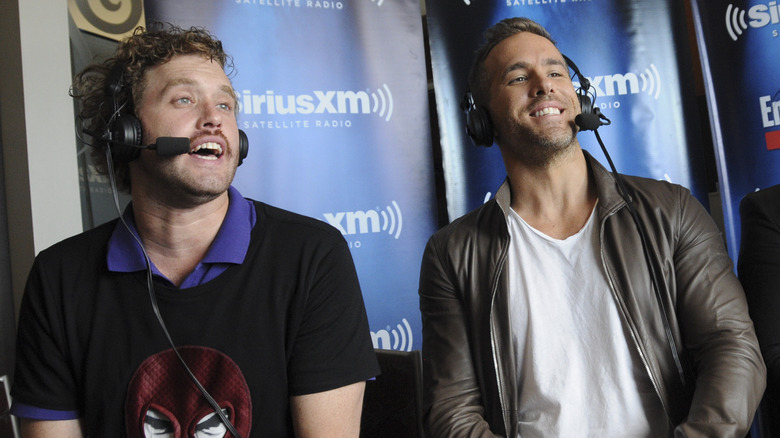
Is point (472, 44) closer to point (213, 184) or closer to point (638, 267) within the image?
point (638, 267)

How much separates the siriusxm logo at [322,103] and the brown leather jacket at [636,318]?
0.90 m

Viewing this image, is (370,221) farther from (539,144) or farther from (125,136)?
(125,136)

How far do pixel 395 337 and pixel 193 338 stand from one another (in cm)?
129

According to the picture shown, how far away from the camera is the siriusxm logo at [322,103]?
2.31 m

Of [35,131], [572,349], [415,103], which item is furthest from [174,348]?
Answer: [415,103]

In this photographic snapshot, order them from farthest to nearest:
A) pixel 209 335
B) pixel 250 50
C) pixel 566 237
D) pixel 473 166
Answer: pixel 473 166
pixel 250 50
pixel 566 237
pixel 209 335

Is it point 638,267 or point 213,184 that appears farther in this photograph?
point 638,267

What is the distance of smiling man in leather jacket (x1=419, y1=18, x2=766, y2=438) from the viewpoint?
138cm

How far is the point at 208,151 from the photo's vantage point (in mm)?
1362

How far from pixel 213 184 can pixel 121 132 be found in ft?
0.73

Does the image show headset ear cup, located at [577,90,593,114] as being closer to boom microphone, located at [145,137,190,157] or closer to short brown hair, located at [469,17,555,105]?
short brown hair, located at [469,17,555,105]

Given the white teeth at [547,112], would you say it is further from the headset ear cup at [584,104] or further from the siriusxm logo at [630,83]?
the siriusxm logo at [630,83]

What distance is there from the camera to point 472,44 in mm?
2539

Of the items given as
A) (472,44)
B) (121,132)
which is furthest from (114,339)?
(472,44)
